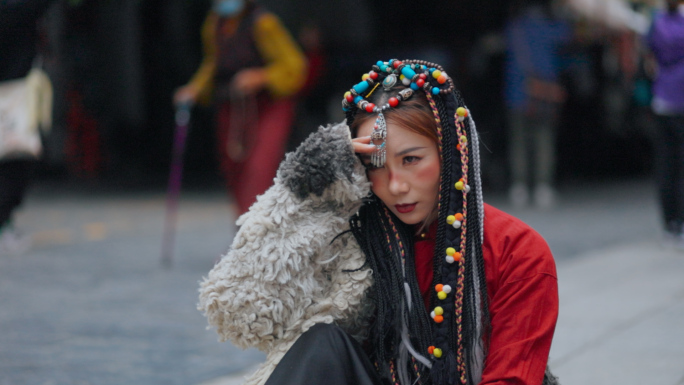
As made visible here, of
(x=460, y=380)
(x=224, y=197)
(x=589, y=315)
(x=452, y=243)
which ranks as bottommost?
(x=224, y=197)

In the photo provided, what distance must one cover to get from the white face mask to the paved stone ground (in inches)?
66.5

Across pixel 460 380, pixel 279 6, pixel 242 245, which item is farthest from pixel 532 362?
pixel 279 6

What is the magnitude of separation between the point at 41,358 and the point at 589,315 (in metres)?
2.53

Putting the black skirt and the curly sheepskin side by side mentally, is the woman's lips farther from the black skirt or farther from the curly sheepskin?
the black skirt

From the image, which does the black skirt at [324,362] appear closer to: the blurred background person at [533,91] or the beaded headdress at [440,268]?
the beaded headdress at [440,268]

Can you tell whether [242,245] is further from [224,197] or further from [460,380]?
[224,197]

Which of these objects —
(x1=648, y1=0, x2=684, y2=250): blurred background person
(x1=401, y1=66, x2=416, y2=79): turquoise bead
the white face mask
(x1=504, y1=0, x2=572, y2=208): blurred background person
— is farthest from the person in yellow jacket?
(x1=504, y1=0, x2=572, y2=208): blurred background person

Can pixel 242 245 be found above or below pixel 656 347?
above

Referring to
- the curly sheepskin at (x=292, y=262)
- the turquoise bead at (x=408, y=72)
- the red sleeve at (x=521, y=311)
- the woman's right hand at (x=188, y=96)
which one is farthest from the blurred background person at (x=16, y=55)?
the red sleeve at (x=521, y=311)

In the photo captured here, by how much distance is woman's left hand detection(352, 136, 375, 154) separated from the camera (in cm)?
178

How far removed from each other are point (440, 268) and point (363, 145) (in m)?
0.34

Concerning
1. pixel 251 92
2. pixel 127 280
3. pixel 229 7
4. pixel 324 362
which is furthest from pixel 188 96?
pixel 324 362

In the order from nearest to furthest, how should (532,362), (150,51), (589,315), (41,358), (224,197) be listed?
(532,362) < (41,358) < (589,315) < (224,197) < (150,51)

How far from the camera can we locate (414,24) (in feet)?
34.7
